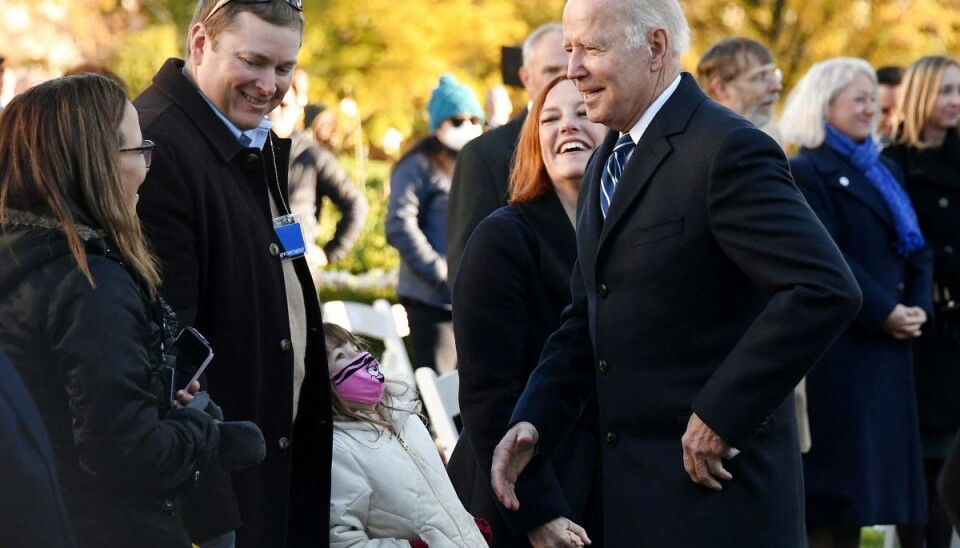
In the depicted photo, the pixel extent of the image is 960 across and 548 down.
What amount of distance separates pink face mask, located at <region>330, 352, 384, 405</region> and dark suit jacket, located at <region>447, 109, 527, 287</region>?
3.95ft

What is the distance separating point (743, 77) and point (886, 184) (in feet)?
2.58

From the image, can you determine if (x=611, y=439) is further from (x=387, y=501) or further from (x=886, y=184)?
(x=886, y=184)

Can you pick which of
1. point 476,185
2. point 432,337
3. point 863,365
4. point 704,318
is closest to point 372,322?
point 432,337

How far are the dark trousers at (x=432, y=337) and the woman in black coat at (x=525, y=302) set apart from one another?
3.16m

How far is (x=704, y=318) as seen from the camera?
332 centimetres

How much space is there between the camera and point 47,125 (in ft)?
10.4

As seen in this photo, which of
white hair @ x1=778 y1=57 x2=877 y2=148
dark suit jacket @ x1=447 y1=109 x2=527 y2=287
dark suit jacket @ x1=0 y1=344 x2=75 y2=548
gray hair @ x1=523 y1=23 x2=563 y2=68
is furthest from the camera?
white hair @ x1=778 y1=57 x2=877 y2=148

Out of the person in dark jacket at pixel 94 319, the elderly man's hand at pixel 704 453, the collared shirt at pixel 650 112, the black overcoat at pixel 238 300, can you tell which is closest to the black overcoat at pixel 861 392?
the black overcoat at pixel 238 300

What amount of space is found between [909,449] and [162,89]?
155 inches

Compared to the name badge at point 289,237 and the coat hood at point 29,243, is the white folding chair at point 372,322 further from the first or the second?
the coat hood at point 29,243

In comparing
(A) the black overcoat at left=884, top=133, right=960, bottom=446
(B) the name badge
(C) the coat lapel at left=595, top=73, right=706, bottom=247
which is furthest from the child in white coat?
(A) the black overcoat at left=884, top=133, right=960, bottom=446

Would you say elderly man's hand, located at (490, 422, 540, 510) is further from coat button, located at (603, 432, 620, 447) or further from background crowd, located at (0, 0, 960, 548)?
coat button, located at (603, 432, 620, 447)

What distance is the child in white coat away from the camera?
13.9 feet

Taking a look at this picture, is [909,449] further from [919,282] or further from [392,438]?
[392,438]
